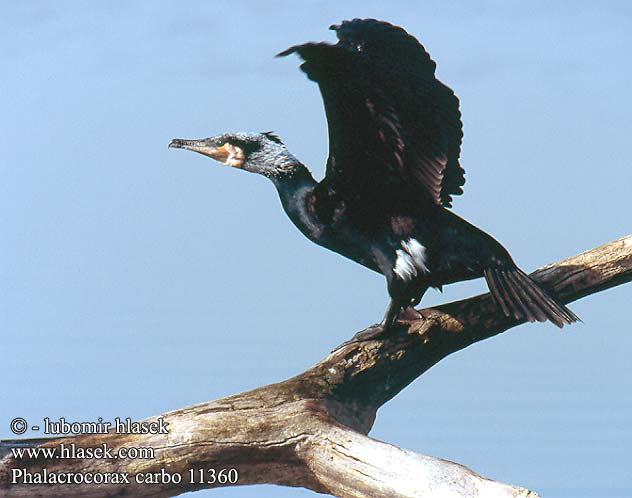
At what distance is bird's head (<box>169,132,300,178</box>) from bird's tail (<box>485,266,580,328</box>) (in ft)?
2.91

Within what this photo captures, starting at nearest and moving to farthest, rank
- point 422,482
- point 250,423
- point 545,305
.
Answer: point 422,482, point 250,423, point 545,305

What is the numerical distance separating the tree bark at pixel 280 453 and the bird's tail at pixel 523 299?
0.51 m

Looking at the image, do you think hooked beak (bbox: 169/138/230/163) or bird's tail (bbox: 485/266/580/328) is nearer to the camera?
bird's tail (bbox: 485/266/580/328)

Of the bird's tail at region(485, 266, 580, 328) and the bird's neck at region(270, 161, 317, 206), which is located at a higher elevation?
the bird's neck at region(270, 161, 317, 206)

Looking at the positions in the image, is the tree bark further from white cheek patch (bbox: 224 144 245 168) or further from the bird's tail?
white cheek patch (bbox: 224 144 245 168)

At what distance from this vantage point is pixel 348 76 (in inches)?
123

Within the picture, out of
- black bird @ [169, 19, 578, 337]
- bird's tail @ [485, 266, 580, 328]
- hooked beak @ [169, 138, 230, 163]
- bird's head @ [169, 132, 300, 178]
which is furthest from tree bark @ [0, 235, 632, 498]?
hooked beak @ [169, 138, 230, 163]

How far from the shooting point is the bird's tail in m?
3.42

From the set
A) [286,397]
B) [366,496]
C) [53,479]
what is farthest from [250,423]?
[53,479]

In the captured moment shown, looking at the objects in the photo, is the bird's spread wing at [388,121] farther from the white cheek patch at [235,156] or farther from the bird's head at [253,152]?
the white cheek patch at [235,156]

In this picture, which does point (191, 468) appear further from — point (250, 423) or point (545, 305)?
point (545, 305)

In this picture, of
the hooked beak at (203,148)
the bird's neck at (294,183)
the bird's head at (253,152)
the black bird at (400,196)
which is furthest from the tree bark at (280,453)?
Answer: the hooked beak at (203,148)

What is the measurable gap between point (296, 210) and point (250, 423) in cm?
87

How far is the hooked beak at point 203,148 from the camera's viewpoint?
12.3ft
